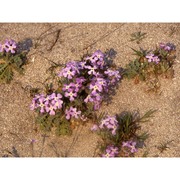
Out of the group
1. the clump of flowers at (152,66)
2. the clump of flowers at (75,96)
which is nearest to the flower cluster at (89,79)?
the clump of flowers at (75,96)

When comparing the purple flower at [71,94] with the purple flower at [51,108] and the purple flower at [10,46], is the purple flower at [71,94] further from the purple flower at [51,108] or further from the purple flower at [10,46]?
the purple flower at [10,46]

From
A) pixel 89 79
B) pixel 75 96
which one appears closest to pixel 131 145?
pixel 75 96

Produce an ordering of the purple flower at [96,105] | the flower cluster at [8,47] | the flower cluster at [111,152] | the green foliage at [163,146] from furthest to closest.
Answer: the flower cluster at [8,47]
the purple flower at [96,105]
the green foliage at [163,146]
the flower cluster at [111,152]

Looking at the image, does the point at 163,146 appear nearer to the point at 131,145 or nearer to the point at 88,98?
the point at 131,145

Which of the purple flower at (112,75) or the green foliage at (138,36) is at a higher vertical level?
the green foliage at (138,36)

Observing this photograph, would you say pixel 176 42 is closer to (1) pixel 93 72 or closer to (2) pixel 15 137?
(1) pixel 93 72

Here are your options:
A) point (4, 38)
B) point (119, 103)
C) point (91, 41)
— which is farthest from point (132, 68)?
point (4, 38)
